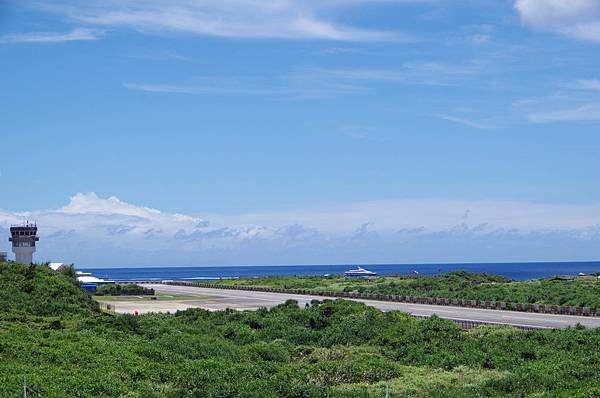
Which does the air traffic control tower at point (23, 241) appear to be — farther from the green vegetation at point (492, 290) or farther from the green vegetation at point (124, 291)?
the green vegetation at point (492, 290)

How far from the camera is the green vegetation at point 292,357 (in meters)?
26.9

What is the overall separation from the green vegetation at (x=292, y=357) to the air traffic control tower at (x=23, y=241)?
4126cm

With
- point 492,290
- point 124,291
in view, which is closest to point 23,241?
point 124,291

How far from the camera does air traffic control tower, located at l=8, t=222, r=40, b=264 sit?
304 ft

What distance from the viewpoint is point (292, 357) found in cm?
3853

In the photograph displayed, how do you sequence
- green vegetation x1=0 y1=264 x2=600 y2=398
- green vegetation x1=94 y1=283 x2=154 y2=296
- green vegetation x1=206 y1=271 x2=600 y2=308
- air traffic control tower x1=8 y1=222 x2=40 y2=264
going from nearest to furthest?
1. green vegetation x1=0 y1=264 x2=600 y2=398
2. green vegetation x1=206 y1=271 x2=600 y2=308
3. air traffic control tower x1=8 y1=222 x2=40 y2=264
4. green vegetation x1=94 y1=283 x2=154 y2=296

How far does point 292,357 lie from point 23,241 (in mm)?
63089

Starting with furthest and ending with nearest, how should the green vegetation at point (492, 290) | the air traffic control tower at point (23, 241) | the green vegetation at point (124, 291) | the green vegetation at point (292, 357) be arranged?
the green vegetation at point (124, 291)
the air traffic control tower at point (23, 241)
the green vegetation at point (492, 290)
the green vegetation at point (292, 357)

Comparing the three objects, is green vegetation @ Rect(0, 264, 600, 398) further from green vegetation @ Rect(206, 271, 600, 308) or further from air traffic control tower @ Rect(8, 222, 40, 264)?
air traffic control tower @ Rect(8, 222, 40, 264)

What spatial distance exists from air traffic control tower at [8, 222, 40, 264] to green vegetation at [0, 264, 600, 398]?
41264 mm

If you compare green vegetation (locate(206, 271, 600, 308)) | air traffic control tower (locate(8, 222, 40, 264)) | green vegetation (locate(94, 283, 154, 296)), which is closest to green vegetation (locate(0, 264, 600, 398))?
green vegetation (locate(206, 271, 600, 308))

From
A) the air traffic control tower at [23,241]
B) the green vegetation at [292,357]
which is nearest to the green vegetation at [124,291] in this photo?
the air traffic control tower at [23,241]

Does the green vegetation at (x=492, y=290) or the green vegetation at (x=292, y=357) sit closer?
the green vegetation at (x=292, y=357)

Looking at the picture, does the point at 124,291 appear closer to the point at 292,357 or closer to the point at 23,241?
the point at 23,241
